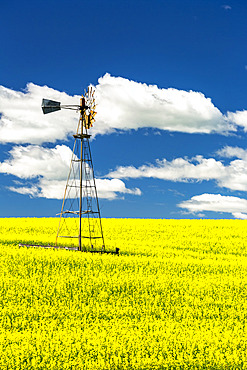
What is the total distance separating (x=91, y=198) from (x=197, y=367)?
15.7 m

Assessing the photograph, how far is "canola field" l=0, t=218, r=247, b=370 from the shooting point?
10.1 m

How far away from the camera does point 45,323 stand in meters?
12.7

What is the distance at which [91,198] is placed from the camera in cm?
2459

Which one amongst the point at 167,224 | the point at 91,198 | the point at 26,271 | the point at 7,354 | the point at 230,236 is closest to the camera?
the point at 7,354

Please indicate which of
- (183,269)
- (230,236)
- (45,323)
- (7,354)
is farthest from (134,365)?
(230,236)

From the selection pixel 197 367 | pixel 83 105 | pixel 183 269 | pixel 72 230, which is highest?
pixel 83 105

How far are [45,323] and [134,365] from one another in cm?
415

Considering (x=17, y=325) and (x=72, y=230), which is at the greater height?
(x=72, y=230)

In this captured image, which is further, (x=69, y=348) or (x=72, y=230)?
(x=72, y=230)

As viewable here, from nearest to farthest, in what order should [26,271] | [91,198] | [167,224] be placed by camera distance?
[26,271] → [91,198] → [167,224]

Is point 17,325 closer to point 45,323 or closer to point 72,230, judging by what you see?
point 45,323

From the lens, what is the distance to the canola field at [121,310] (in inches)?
397

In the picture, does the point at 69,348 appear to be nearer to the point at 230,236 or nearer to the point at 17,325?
the point at 17,325

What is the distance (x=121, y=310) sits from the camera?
13922 mm
